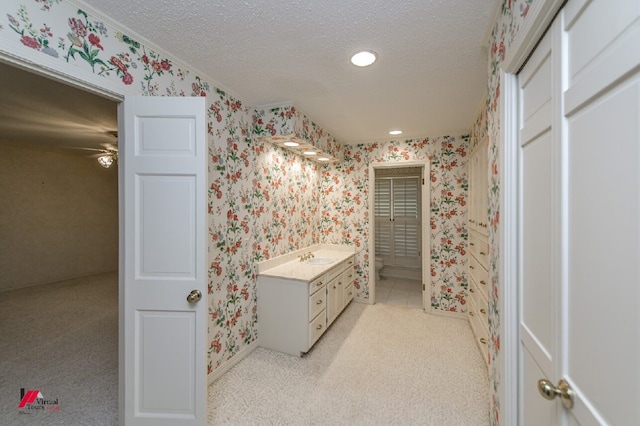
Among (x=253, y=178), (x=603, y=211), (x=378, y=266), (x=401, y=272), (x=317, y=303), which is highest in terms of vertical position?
(x=253, y=178)

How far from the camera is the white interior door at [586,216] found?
0.54 m

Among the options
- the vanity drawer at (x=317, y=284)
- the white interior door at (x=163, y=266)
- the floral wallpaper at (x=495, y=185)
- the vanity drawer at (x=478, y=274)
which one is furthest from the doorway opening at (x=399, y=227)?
the white interior door at (x=163, y=266)

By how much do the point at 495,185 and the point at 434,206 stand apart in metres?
2.29

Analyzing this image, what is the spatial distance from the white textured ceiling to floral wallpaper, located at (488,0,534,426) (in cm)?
17

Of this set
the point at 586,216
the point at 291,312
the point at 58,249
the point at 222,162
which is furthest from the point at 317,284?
the point at 58,249

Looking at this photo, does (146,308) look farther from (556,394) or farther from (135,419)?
(556,394)

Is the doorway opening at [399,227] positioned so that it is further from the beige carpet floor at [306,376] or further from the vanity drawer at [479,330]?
the beige carpet floor at [306,376]

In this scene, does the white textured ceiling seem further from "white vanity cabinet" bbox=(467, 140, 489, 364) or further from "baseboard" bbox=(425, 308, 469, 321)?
"baseboard" bbox=(425, 308, 469, 321)

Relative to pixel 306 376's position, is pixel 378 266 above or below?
above

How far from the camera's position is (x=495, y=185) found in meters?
1.36

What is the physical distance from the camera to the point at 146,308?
60.1 inches

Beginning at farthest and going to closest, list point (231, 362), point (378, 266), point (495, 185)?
1. point (378, 266)
2. point (231, 362)
3. point (495, 185)

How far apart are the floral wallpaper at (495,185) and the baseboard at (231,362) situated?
196cm

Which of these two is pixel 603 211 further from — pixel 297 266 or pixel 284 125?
pixel 297 266
